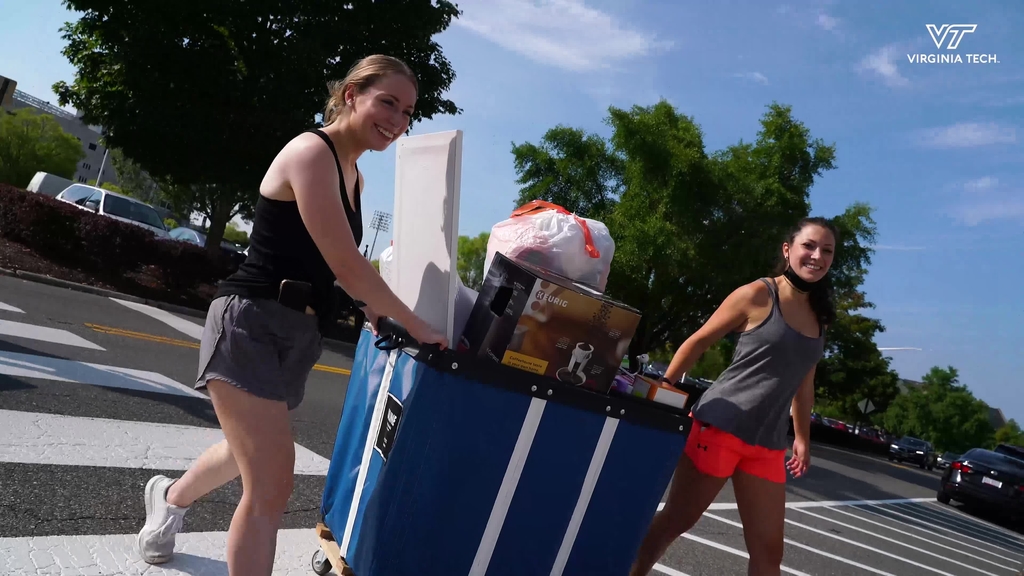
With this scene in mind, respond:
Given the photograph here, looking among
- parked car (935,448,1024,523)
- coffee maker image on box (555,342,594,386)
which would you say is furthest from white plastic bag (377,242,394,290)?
parked car (935,448,1024,523)

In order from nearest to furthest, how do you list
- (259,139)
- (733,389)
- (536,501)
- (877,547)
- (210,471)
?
(536,501)
(210,471)
(733,389)
(877,547)
(259,139)

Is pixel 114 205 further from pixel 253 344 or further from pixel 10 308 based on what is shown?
pixel 253 344

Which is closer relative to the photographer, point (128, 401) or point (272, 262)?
point (272, 262)

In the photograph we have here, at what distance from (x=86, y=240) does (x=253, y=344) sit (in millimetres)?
13328

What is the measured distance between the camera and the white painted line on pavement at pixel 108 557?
2.64 metres

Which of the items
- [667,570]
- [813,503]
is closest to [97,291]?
[667,570]

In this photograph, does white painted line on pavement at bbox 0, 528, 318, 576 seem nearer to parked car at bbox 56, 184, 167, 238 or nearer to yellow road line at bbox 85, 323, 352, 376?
yellow road line at bbox 85, 323, 352, 376

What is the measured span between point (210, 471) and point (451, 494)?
89cm

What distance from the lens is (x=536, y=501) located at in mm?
2424

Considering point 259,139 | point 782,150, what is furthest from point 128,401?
point 782,150

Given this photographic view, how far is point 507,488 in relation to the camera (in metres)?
2.37

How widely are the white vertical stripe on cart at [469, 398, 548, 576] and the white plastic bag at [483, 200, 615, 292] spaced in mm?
613

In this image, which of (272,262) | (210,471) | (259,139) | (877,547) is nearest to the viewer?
(272,262)

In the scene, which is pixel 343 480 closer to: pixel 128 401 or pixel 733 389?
pixel 733 389
